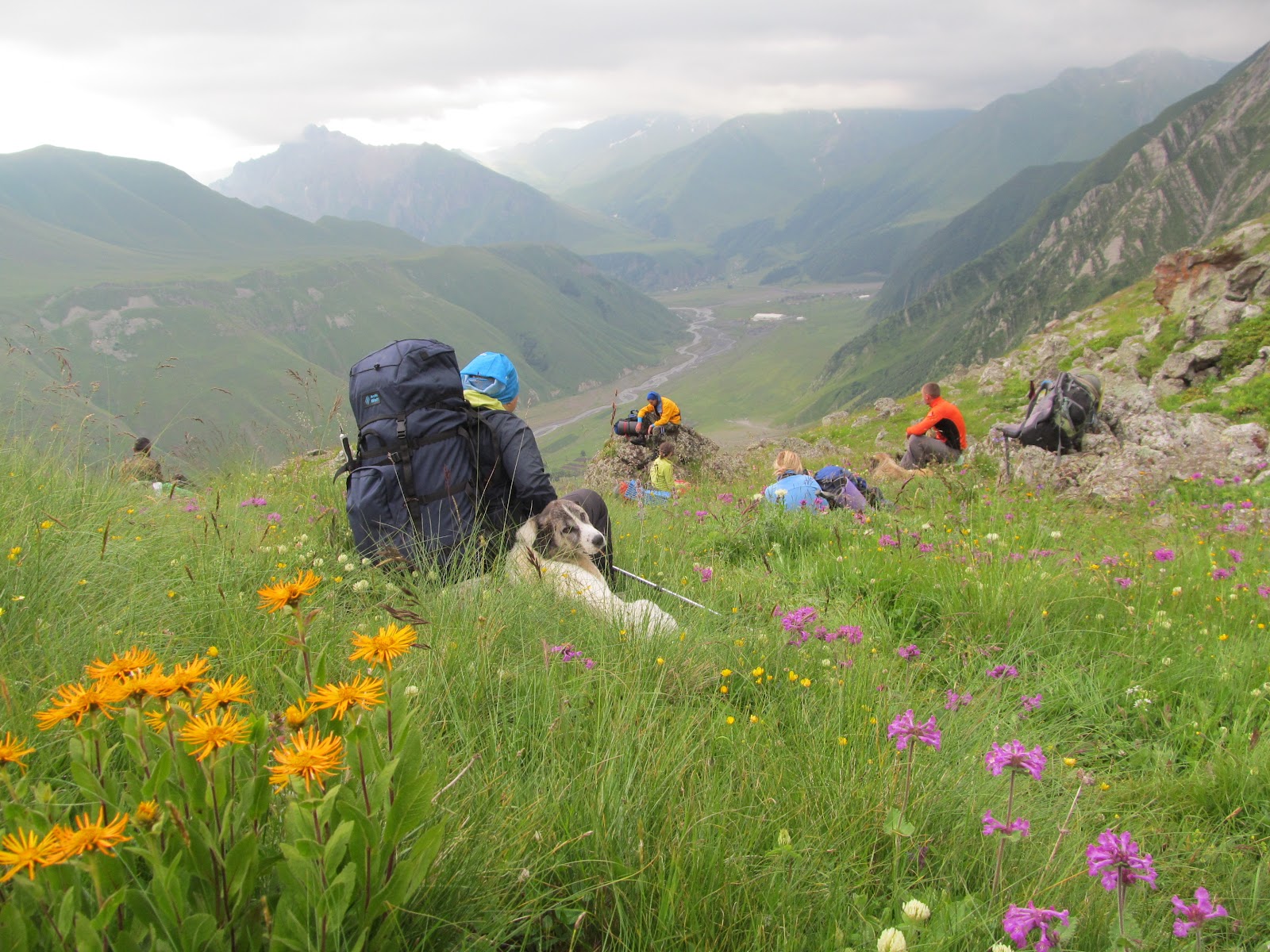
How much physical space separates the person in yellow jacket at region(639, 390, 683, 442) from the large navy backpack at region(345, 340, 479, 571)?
1065 centimetres

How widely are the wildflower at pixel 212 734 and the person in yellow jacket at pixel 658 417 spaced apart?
1455 centimetres

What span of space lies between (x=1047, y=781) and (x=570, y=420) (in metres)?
196

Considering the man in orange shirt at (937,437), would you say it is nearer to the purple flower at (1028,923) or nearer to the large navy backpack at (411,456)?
the large navy backpack at (411,456)

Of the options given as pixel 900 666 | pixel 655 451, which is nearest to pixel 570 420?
pixel 655 451

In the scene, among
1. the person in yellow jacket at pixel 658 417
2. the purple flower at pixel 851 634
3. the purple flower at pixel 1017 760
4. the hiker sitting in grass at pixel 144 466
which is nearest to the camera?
the purple flower at pixel 1017 760

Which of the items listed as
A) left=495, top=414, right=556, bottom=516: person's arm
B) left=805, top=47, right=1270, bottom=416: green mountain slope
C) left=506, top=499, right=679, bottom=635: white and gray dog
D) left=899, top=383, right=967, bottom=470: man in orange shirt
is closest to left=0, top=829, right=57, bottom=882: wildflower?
left=506, top=499, right=679, bottom=635: white and gray dog

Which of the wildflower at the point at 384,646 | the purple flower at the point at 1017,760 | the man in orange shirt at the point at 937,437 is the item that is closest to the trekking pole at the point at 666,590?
the purple flower at the point at 1017,760

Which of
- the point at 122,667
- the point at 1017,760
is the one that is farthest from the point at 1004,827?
the point at 122,667

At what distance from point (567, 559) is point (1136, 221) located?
213 m

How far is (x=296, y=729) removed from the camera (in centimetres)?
135

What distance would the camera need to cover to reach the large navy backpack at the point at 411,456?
191 inches

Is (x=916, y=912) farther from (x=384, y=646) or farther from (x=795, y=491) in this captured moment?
(x=795, y=491)

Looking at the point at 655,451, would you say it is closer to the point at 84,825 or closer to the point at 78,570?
the point at 78,570

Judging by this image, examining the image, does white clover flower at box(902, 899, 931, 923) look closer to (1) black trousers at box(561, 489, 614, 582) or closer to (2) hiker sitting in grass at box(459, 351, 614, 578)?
(2) hiker sitting in grass at box(459, 351, 614, 578)
